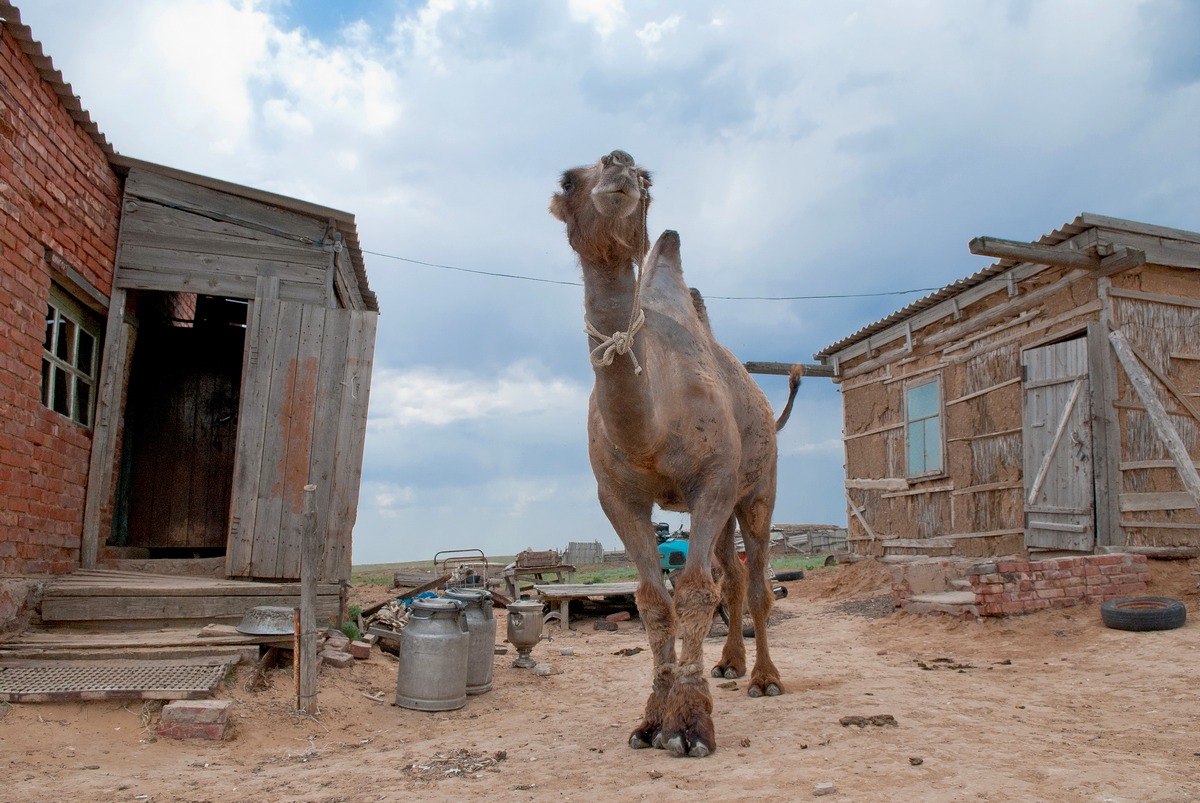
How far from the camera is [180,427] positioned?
10.8 metres

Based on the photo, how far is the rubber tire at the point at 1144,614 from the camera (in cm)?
794

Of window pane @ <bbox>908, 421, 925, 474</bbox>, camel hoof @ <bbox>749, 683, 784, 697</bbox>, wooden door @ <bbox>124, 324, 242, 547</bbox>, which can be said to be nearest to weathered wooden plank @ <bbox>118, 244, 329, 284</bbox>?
wooden door @ <bbox>124, 324, 242, 547</bbox>

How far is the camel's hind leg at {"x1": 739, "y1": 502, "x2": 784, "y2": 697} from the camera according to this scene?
573 cm

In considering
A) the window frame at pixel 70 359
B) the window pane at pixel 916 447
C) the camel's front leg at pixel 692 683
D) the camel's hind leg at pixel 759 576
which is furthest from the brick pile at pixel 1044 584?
the window frame at pixel 70 359

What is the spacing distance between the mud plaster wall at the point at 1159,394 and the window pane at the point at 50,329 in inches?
460

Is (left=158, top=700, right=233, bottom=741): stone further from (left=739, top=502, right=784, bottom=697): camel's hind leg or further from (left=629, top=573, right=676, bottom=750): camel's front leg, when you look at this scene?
(left=739, top=502, right=784, bottom=697): camel's hind leg

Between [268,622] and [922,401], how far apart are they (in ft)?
36.9

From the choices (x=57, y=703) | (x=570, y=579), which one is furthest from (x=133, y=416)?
(x=570, y=579)

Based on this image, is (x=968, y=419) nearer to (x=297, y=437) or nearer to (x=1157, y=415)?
(x=1157, y=415)

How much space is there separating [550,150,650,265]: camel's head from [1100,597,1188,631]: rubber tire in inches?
279

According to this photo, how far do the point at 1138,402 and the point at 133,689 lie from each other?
1110 centimetres

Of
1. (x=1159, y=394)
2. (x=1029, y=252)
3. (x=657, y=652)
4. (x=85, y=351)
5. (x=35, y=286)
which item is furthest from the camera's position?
(x=1159, y=394)

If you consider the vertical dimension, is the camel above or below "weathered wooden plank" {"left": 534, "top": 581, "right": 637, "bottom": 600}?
above

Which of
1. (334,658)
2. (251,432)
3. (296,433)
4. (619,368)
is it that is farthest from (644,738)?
(251,432)
